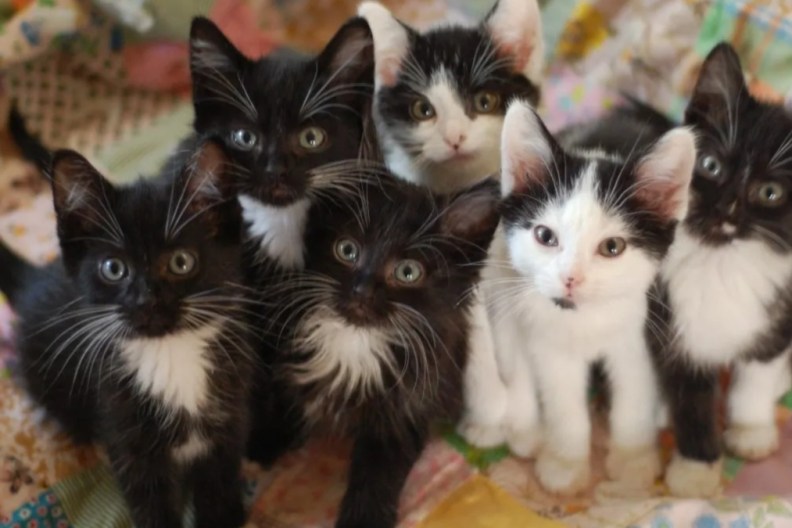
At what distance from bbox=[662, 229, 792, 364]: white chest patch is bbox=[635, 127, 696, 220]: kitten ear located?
0.44 ft

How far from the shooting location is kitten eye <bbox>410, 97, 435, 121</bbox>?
1705 mm

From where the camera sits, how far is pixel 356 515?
1447mm

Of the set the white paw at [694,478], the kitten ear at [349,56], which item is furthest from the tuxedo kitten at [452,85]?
the white paw at [694,478]

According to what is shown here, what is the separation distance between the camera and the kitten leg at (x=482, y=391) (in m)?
1.64

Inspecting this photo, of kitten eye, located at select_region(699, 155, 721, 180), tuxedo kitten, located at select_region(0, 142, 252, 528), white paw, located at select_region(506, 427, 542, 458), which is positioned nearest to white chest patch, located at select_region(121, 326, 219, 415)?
tuxedo kitten, located at select_region(0, 142, 252, 528)

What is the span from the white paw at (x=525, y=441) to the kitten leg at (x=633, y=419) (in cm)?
15

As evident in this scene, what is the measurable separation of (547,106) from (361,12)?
2.57 ft

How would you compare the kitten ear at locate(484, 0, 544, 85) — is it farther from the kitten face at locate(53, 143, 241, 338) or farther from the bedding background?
the kitten face at locate(53, 143, 241, 338)

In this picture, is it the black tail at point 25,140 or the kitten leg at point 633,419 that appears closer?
the kitten leg at point 633,419

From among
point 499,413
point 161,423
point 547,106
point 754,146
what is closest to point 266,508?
point 161,423

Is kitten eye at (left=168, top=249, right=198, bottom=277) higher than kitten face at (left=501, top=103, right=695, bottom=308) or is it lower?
lower

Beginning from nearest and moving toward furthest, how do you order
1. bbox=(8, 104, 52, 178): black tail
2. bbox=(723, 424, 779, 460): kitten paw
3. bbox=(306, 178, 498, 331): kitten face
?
bbox=(306, 178, 498, 331): kitten face < bbox=(723, 424, 779, 460): kitten paw < bbox=(8, 104, 52, 178): black tail

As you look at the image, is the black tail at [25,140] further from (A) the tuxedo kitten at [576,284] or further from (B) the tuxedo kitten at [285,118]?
(A) the tuxedo kitten at [576,284]

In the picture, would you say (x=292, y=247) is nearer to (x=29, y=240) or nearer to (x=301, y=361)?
(x=301, y=361)
